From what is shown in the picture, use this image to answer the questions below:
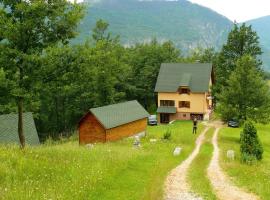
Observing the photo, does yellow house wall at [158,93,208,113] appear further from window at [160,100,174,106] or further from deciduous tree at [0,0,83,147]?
deciduous tree at [0,0,83,147]

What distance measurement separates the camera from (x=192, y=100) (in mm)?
80500

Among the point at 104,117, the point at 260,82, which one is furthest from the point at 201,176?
the point at 260,82

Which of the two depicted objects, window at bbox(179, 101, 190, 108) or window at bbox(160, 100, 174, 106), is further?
window at bbox(160, 100, 174, 106)

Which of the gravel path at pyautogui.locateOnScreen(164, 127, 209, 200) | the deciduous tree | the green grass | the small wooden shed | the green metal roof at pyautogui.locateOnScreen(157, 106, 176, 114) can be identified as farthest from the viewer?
the green metal roof at pyautogui.locateOnScreen(157, 106, 176, 114)

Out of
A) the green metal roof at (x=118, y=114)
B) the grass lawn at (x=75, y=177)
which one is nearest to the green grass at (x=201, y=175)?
the grass lawn at (x=75, y=177)

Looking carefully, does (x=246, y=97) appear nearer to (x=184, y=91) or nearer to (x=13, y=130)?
(x=184, y=91)

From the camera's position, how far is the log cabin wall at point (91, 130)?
51.1 m

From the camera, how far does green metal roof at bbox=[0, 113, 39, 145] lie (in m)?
44.0

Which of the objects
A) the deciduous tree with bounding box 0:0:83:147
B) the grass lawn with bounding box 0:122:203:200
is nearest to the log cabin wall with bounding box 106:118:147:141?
the grass lawn with bounding box 0:122:203:200

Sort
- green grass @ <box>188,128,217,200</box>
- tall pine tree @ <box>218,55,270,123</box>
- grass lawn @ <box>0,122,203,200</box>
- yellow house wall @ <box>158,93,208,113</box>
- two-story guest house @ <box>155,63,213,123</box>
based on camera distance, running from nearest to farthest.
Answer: grass lawn @ <box>0,122,203,200</box>, green grass @ <box>188,128,217,200</box>, tall pine tree @ <box>218,55,270,123</box>, yellow house wall @ <box>158,93,208,113</box>, two-story guest house @ <box>155,63,213,123</box>

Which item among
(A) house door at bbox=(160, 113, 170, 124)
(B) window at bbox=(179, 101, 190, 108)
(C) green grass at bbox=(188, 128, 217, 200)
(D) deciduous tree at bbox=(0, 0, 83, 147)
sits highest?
(D) deciduous tree at bbox=(0, 0, 83, 147)

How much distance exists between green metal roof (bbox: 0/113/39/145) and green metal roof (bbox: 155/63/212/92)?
38745mm

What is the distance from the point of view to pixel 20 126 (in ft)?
86.2

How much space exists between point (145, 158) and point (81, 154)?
5.55m
